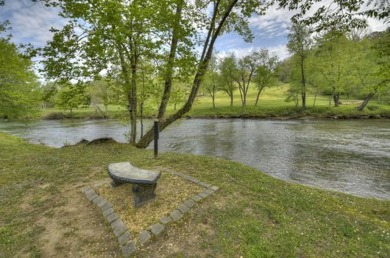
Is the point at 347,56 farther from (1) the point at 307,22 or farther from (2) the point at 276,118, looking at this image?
(1) the point at 307,22

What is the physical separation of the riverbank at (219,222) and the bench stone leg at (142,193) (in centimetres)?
93

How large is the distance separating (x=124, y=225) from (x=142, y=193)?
3.13 feet

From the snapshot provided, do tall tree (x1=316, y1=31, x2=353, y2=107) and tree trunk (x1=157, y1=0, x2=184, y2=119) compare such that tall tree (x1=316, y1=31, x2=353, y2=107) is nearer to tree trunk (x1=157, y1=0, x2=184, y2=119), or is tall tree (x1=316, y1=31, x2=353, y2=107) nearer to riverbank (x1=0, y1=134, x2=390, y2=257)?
tree trunk (x1=157, y1=0, x2=184, y2=119)

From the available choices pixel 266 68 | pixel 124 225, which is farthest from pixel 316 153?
pixel 266 68

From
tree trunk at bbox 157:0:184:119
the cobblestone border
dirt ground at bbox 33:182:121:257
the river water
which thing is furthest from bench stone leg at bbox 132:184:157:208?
the river water

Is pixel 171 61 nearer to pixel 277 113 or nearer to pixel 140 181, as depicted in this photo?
→ pixel 140 181

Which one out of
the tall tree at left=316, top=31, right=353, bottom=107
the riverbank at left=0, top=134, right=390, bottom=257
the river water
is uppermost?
the tall tree at left=316, top=31, right=353, bottom=107

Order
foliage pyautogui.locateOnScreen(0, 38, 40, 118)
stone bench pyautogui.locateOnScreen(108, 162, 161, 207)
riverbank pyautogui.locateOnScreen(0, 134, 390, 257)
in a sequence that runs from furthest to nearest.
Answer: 1. foliage pyautogui.locateOnScreen(0, 38, 40, 118)
2. stone bench pyautogui.locateOnScreen(108, 162, 161, 207)
3. riverbank pyautogui.locateOnScreen(0, 134, 390, 257)

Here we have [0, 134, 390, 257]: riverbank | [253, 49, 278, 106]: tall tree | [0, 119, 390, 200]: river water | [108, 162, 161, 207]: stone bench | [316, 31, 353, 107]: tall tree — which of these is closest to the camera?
[0, 134, 390, 257]: riverbank

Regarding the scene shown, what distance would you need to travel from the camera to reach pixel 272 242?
16.2 ft

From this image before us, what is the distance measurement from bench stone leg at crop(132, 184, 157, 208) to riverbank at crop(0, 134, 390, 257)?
3.04 ft

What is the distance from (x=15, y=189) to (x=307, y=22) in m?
10.9

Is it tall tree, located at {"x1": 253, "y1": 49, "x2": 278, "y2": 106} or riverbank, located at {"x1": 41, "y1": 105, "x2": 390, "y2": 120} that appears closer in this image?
riverbank, located at {"x1": 41, "y1": 105, "x2": 390, "y2": 120}

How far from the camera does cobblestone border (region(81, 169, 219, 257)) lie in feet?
15.7
